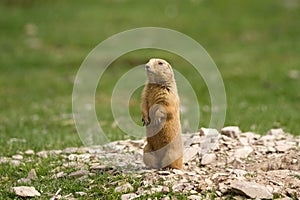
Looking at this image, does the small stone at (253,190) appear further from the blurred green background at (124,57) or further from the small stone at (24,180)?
the blurred green background at (124,57)

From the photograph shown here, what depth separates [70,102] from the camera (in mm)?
17781

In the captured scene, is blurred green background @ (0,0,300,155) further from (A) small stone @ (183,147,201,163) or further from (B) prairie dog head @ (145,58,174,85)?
(B) prairie dog head @ (145,58,174,85)

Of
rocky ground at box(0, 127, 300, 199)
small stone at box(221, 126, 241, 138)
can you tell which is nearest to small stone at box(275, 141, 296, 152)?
rocky ground at box(0, 127, 300, 199)

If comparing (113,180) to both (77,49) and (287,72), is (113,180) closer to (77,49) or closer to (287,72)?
(287,72)

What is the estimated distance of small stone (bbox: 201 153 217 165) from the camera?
336 inches

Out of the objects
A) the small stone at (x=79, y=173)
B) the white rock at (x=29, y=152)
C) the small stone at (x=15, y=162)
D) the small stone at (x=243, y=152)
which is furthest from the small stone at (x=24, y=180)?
the small stone at (x=243, y=152)

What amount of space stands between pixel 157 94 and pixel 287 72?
13.4 meters

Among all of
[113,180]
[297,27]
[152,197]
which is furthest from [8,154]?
[297,27]

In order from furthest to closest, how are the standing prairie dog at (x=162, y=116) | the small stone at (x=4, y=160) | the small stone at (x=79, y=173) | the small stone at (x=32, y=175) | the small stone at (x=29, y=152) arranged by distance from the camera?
1. the small stone at (x=29, y=152)
2. the small stone at (x=4, y=160)
3. the small stone at (x=32, y=175)
4. the small stone at (x=79, y=173)
5. the standing prairie dog at (x=162, y=116)

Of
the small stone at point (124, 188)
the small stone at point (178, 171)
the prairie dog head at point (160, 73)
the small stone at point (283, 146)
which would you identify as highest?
the prairie dog head at point (160, 73)

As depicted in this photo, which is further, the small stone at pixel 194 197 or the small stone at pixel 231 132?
the small stone at pixel 231 132

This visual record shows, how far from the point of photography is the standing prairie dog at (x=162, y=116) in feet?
25.1

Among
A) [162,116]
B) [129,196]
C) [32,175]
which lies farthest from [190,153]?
[32,175]

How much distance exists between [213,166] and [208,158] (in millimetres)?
272
